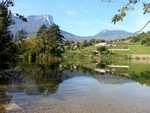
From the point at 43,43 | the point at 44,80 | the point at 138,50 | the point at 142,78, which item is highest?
the point at 43,43

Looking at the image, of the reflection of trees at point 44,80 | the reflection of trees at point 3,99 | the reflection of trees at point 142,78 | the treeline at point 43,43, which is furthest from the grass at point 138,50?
the reflection of trees at point 3,99

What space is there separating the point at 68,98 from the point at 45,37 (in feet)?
320

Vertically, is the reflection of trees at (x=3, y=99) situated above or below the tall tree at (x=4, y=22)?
below

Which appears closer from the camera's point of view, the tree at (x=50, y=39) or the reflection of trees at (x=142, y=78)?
the reflection of trees at (x=142, y=78)

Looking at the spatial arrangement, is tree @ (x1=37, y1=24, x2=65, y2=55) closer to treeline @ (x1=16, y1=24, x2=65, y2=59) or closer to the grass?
treeline @ (x1=16, y1=24, x2=65, y2=59)

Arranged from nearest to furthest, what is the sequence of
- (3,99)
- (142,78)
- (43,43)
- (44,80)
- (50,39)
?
(3,99) < (44,80) < (142,78) < (43,43) < (50,39)

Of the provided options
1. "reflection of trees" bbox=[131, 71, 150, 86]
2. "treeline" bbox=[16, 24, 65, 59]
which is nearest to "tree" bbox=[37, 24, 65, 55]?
"treeline" bbox=[16, 24, 65, 59]

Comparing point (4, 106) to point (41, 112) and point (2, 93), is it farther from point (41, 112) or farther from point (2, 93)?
point (2, 93)

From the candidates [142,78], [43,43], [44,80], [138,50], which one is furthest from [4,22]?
[138,50]

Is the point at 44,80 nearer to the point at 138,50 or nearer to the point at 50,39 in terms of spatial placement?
the point at 50,39

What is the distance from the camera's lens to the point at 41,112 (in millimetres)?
20766

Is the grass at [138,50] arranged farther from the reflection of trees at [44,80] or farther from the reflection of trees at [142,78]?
the reflection of trees at [44,80]

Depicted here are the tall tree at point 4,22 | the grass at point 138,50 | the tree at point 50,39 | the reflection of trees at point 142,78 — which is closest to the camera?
the reflection of trees at point 142,78

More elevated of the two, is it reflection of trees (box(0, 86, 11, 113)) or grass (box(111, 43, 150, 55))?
grass (box(111, 43, 150, 55))
